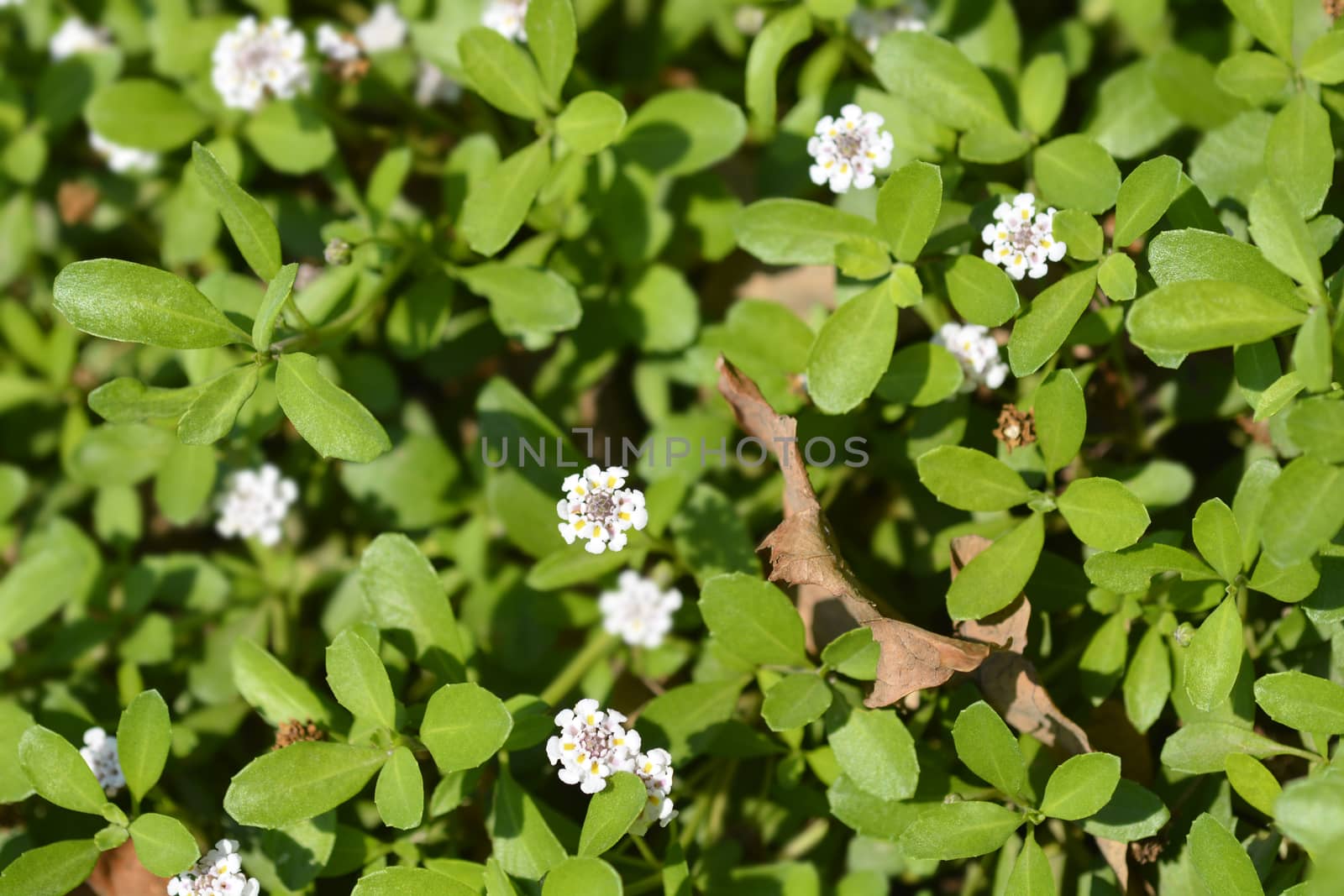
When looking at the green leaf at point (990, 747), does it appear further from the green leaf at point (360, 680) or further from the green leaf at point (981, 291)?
the green leaf at point (360, 680)

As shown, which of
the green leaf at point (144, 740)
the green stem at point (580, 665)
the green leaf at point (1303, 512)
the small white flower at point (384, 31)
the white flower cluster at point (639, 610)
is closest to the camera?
the green leaf at point (1303, 512)

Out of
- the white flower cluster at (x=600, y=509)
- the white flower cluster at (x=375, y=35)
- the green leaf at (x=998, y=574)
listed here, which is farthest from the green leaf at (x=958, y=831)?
the white flower cluster at (x=375, y=35)

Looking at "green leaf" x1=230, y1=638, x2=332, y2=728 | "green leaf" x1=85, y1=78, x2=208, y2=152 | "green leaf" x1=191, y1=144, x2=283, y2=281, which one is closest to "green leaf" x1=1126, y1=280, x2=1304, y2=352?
"green leaf" x1=191, y1=144, x2=283, y2=281

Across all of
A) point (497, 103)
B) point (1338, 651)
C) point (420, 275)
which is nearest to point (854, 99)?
point (497, 103)

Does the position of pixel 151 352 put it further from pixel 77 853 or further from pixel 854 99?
pixel 854 99

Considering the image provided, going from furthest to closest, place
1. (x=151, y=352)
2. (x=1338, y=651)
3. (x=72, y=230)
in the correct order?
(x=72, y=230) → (x=151, y=352) → (x=1338, y=651)

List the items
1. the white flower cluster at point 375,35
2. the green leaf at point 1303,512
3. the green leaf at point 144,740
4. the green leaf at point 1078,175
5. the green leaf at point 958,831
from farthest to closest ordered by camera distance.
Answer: the white flower cluster at point 375,35, the green leaf at point 1078,175, the green leaf at point 144,740, the green leaf at point 958,831, the green leaf at point 1303,512
